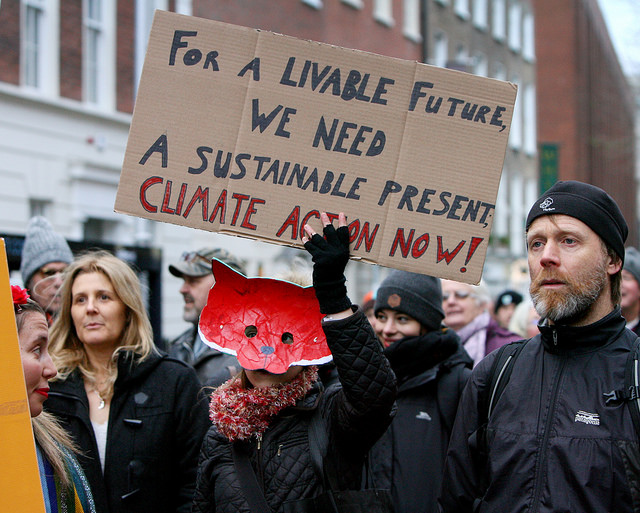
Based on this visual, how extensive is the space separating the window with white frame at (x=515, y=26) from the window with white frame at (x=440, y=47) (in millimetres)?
6948

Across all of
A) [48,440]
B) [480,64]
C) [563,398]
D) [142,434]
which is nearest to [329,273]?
[563,398]

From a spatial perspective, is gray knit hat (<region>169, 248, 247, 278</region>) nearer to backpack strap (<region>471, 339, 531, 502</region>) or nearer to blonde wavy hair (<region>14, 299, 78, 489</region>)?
blonde wavy hair (<region>14, 299, 78, 489</region>)

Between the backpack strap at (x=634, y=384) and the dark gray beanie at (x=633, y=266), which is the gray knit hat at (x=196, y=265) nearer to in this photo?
the dark gray beanie at (x=633, y=266)

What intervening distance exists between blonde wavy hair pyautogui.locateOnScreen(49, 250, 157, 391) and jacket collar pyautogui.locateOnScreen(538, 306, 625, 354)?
1898 millimetres

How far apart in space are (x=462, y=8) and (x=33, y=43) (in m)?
21.1

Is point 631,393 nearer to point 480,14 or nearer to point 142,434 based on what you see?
point 142,434

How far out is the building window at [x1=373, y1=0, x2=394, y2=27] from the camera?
Answer: 24.1m

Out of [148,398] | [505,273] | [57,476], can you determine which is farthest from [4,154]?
[505,273]

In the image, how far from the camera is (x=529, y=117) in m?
37.5

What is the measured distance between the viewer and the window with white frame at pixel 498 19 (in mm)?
35031

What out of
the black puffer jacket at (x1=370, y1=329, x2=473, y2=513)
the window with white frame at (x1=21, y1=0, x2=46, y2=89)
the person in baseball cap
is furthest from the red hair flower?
the window with white frame at (x1=21, y1=0, x2=46, y2=89)

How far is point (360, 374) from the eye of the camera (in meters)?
2.79

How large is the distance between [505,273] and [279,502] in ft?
108

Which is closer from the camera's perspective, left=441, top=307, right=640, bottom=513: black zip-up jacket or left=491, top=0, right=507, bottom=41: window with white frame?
left=441, top=307, right=640, bottom=513: black zip-up jacket
